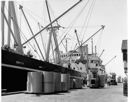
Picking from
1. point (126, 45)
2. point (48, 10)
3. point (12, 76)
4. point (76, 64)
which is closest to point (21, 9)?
point (48, 10)

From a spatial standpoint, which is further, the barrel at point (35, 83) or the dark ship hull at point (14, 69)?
the dark ship hull at point (14, 69)

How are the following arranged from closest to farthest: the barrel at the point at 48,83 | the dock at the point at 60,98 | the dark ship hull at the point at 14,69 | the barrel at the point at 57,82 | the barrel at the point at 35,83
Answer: the dock at the point at 60,98 < the barrel at the point at 35,83 < the barrel at the point at 48,83 < the dark ship hull at the point at 14,69 < the barrel at the point at 57,82

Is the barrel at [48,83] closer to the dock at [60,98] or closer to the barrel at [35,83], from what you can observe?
the barrel at [35,83]

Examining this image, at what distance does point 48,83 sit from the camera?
21.2 m

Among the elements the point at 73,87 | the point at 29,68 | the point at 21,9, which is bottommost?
the point at 73,87

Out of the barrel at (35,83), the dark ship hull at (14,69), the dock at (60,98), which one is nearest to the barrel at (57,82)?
the barrel at (35,83)

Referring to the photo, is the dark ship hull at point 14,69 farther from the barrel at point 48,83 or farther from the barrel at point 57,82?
the barrel at point 57,82

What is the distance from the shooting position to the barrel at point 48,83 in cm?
2103

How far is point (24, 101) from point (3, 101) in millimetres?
1266

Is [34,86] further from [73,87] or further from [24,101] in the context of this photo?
[73,87]

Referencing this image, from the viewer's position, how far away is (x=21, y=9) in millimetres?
40250

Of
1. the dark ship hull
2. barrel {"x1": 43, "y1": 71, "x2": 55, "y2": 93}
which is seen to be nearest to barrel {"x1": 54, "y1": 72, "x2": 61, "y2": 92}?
barrel {"x1": 43, "y1": 71, "x2": 55, "y2": 93}

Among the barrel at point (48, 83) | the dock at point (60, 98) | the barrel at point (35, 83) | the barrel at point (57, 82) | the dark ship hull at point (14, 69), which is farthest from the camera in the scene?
the barrel at point (57, 82)

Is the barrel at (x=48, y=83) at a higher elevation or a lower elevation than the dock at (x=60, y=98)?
higher
